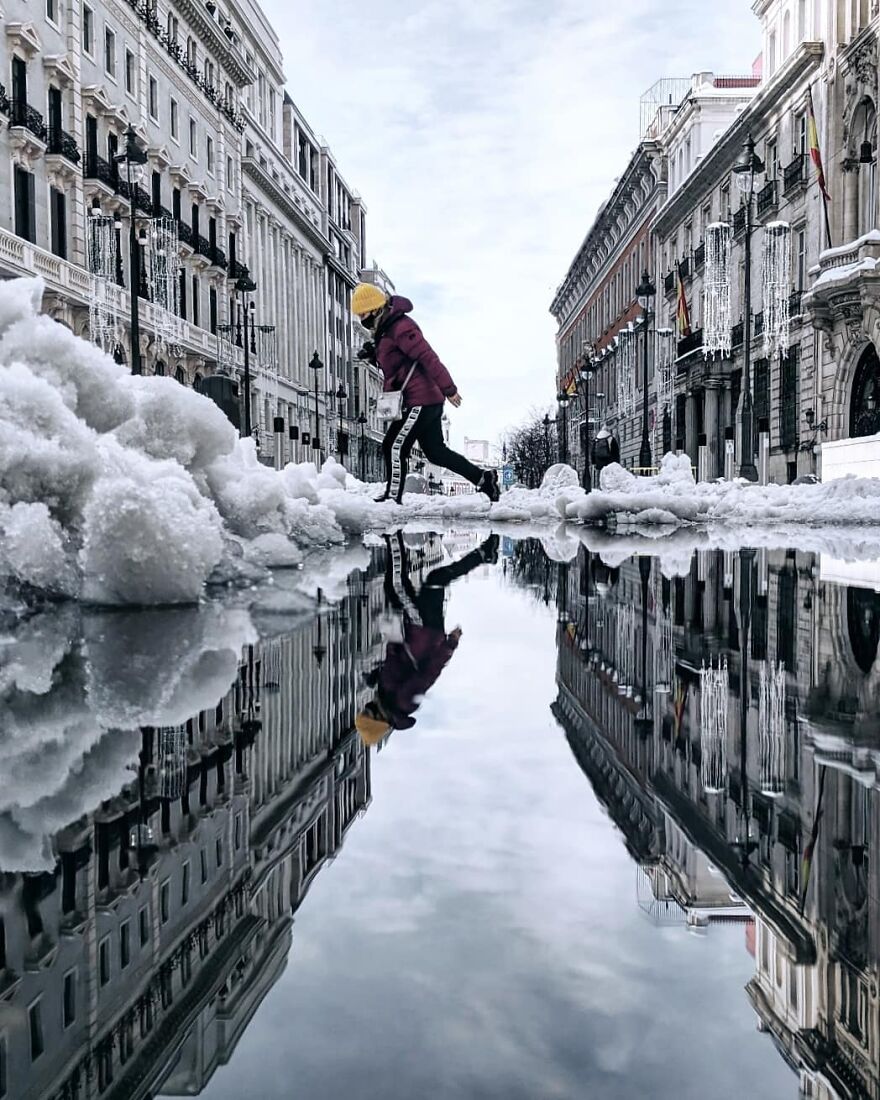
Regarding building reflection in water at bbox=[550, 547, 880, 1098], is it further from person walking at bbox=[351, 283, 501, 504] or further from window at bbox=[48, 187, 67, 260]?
window at bbox=[48, 187, 67, 260]

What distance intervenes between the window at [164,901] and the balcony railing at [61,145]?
30.9m

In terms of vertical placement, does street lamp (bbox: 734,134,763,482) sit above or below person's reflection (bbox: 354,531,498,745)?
above

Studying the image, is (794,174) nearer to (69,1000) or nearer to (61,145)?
(61,145)

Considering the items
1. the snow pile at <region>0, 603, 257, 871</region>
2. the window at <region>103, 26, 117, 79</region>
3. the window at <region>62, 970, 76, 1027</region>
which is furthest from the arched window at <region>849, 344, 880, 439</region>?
the window at <region>62, 970, 76, 1027</region>

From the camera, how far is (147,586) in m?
5.25

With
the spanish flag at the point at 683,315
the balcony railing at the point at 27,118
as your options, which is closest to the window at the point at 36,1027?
the balcony railing at the point at 27,118

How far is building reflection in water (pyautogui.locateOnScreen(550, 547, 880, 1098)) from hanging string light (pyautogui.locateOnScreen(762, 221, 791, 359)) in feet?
103

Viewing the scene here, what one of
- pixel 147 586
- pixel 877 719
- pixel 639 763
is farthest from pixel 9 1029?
pixel 147 586

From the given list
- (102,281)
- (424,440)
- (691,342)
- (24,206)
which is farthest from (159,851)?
(691,342)

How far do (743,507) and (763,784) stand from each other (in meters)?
17.5

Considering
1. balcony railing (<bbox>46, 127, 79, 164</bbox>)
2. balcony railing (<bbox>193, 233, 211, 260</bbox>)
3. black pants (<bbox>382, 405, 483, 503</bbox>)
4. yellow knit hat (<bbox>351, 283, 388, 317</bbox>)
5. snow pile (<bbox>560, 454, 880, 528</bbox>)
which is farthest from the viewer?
balcony railing (<bbox>193, 233, 211, 260</bbox>)

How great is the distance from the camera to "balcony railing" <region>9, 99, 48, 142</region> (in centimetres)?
2722

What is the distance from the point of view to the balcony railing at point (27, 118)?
27.2 metres

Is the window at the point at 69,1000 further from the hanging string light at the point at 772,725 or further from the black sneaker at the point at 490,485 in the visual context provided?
the black sneaker at the point at 490,485
